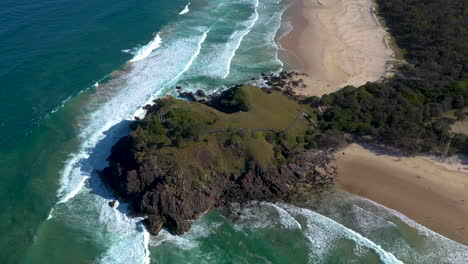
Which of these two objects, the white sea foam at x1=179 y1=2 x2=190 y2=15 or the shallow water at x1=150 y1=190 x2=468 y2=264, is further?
the white sea foam at x1=179 y1=2 x2=190 y2=15

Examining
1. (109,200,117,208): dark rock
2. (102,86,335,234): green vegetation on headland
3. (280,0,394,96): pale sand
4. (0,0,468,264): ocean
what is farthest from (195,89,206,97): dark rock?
→ (109,200,117,208): dark rock

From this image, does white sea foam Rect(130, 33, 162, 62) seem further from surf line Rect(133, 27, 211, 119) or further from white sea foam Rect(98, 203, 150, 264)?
white sea foam Rect(98, 203, 150, 264)

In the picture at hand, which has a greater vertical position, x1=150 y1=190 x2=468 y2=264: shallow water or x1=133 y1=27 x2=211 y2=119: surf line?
x1=133 y1=27 x2=211 y2=119: surf line

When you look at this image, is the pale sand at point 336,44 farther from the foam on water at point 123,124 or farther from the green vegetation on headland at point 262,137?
the foam on water at point 123,124

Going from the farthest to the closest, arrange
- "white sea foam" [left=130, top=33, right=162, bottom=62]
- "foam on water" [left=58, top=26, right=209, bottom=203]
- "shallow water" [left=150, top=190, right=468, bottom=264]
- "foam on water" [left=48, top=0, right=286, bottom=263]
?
"white sea foam" [left=130, top=33, right=162, bottom=62]
"foam on water" [left=58, top=26, right=209, bottom=203]
"foam on water" [left=48, top=0, right=286, bottom=263]
"shallow water" [left=150, top=190, right=468, bottom=264]

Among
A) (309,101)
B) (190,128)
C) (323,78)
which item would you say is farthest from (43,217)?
(323,78)

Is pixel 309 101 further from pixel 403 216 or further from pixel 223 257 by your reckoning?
pixel 223 257

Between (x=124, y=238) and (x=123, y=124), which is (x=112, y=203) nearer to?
(x=124, y=238)
